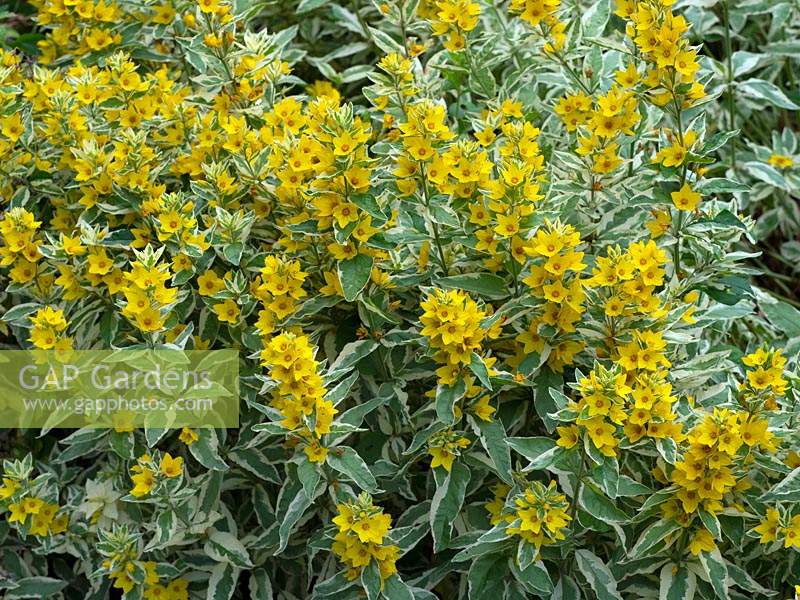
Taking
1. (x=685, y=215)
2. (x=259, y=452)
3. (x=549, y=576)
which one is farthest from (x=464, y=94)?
(x=549, y=576)

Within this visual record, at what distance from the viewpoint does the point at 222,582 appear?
2383mm

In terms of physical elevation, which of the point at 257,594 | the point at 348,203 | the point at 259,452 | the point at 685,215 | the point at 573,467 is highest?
the point at 348,203

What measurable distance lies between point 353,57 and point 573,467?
2185 millimetres

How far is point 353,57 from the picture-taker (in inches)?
148

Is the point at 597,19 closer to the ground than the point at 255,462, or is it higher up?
higher up

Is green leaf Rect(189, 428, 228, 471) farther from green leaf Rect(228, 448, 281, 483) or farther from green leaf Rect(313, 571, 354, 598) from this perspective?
green leaf Rect(313, 571, 354, 598)

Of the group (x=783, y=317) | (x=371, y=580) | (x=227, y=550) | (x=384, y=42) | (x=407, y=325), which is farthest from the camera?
(x=783, y=317)

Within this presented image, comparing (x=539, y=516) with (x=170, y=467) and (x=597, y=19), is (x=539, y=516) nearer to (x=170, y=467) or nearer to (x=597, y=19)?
(x=170, y=467)

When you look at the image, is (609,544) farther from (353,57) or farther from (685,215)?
(353,57)

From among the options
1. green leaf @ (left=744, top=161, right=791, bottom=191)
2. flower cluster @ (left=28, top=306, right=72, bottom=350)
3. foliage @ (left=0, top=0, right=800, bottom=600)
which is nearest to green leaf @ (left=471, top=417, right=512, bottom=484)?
foliage @ (left=0, top=0, right=800, bottom=600)

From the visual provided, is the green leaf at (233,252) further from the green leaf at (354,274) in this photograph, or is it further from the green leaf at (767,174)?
the green leaf at (767,174)

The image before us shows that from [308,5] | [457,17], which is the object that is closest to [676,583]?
[457,17]

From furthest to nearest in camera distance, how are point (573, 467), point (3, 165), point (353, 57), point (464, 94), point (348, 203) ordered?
point (353, 57), point (464, 94), point (3, 165), point (348, 203), point (573, 467)

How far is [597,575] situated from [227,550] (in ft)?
2.90
